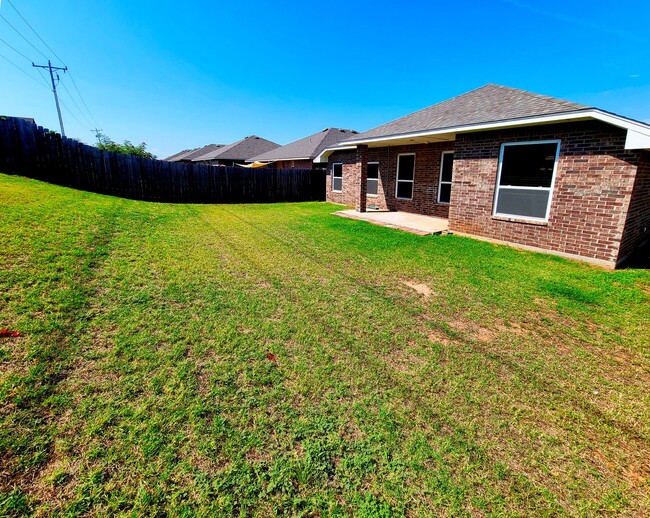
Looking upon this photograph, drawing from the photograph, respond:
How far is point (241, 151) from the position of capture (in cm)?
3319

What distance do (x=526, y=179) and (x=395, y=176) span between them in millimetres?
6691

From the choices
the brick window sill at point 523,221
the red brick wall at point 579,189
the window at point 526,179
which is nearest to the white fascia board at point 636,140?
the red brick wall at point 579,189

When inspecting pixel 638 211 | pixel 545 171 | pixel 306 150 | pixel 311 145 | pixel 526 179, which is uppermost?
pixel 311 145

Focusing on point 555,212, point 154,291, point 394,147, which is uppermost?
point 394,147

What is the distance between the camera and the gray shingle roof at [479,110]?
24.1 feet

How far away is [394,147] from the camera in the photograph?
13.8m

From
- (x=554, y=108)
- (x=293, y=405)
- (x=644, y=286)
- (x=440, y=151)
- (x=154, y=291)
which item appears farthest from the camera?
(x=440, y=151)

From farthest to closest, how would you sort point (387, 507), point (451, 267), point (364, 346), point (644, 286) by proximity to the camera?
1. point (451, 267)
2. point (644, 286)
3. point (364, 346)
4. point (387, 507)

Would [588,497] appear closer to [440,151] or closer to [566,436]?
[566,436]

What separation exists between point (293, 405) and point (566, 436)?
218cm

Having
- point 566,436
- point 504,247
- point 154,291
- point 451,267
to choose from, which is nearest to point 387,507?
point 566,436

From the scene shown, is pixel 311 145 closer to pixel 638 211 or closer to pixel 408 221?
pixel 408 221

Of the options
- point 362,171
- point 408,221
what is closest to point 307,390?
point 408,221

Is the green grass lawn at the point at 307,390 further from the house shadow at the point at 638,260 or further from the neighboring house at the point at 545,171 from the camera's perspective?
the neighboring house at the point at 545,171
